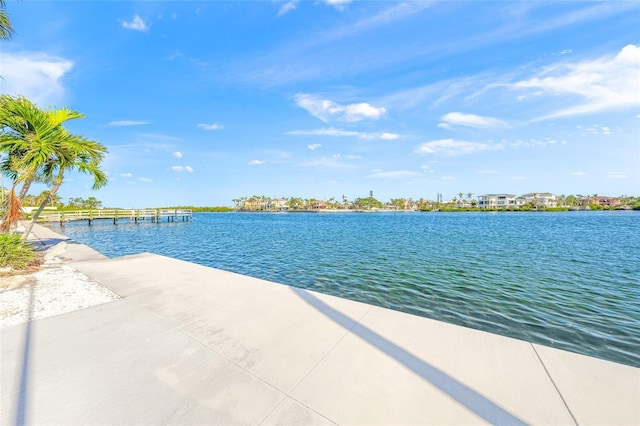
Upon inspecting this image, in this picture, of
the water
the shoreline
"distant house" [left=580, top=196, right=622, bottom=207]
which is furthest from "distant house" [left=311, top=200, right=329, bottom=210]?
the shoreline

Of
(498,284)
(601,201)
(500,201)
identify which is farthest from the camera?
(601,201)

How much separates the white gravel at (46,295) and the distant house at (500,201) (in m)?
145

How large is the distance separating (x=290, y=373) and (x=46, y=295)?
234 inches

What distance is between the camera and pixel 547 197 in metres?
120

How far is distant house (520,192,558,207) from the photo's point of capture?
117 metres

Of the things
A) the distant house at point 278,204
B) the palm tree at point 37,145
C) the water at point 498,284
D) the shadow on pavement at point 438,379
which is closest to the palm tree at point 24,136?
the palm tree at point 37,145

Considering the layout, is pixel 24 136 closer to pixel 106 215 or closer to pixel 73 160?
pixel 73 160

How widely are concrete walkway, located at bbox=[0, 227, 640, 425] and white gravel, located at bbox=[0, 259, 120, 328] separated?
536 millimetres

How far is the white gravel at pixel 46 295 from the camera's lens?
4.64m

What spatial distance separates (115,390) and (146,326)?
1.60 meters

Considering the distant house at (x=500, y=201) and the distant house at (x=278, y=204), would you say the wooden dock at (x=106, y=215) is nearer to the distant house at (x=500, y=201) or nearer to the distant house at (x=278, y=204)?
the distant house at (x=278, y=204)

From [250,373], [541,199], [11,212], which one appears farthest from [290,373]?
[541,199]

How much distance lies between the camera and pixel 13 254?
740 cm

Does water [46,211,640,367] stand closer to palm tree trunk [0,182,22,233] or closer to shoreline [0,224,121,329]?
shoreline [0,224,121,329]
